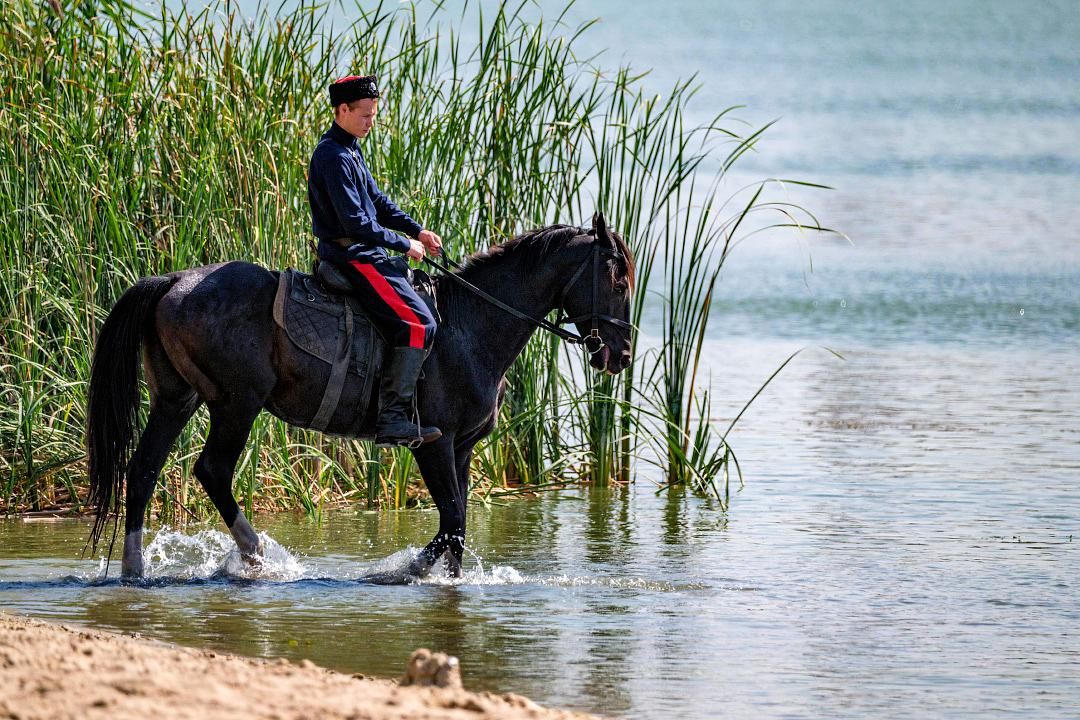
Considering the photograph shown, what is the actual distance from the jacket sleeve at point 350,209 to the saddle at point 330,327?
0.24 m

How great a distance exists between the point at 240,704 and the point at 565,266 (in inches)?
141

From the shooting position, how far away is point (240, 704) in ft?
15.1

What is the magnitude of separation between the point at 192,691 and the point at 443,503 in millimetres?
3011

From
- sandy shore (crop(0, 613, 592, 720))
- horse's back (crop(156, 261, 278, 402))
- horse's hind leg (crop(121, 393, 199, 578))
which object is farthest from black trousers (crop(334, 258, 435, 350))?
sandy shore (crop(0, 613, 592, 720))

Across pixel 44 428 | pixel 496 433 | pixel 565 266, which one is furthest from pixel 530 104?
pixel 44 428

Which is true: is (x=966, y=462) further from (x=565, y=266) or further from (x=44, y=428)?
(x=44, y=428)

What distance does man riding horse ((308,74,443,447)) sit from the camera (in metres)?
7.35

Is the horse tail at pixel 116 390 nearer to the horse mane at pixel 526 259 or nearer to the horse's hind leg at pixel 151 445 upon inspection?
the horse's hind leg at pixel 151 445

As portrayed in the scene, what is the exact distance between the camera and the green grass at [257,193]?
29.1 feet

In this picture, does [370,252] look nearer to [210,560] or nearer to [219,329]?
[219,329]

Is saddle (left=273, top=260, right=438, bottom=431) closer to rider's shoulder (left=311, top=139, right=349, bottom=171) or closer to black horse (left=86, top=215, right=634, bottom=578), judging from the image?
black horse (left=86, top=215, right=634, bottom=578)

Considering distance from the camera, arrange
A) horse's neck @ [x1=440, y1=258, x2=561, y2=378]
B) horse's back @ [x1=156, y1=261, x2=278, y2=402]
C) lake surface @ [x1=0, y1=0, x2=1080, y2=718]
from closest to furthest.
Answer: lake surface @ [x1=0, y1=0, x2=1080, y2=718]
horse's back @ [x1=156, y1=261, x2=278, y2=402]
horse's neck @ [x1=440, y1=258, x2=561, y2=378]

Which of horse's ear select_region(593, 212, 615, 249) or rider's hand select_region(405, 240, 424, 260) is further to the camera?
horse's ear select_region(593, 212, 615, 249)

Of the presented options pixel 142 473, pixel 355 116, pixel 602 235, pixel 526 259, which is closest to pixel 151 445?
pixel 142 473
